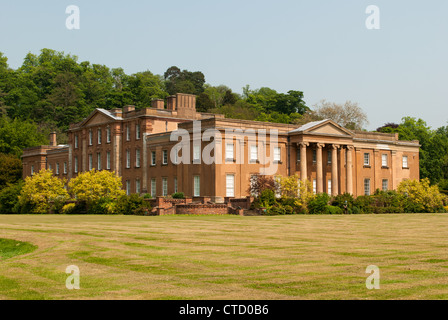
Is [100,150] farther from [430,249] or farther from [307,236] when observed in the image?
[430,249]

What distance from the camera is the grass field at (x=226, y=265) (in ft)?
43.4

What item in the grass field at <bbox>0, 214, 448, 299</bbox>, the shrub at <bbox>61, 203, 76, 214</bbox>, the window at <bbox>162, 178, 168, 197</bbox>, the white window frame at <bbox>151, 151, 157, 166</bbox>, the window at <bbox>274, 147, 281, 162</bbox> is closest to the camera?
the grass field at <bbox>0, 214, 448, 299</bbox>

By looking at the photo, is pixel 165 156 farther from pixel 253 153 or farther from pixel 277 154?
pixel 277 154

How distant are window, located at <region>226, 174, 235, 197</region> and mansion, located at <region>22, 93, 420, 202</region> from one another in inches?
3.7

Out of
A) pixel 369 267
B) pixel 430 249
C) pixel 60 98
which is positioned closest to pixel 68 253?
pixel 369 267

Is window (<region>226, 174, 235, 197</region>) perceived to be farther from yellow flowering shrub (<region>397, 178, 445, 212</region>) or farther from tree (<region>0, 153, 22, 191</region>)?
tree (<region>0, 153, 22, 191</region>)

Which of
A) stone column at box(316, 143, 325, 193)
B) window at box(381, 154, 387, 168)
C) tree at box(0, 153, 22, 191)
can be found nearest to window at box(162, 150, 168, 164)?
stone column at box(316, 143, 325, 193)

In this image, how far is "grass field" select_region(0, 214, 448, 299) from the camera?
13234 mm

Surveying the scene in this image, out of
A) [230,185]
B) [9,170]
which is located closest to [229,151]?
[230,185]

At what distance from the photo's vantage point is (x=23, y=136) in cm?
9969

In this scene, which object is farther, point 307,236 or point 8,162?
point 8,162
